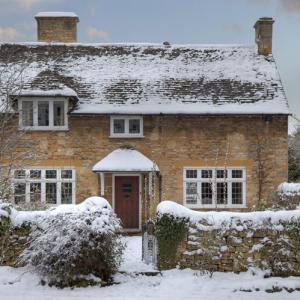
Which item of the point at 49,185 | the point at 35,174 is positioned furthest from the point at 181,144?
the point at 35,174

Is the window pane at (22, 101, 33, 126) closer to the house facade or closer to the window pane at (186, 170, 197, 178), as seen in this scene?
the house facade

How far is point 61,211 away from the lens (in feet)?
41.9

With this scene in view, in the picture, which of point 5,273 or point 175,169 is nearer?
point 5,273

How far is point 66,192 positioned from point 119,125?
Result: 12.0 ft

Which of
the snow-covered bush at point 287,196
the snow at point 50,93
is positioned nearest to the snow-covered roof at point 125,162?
the snow at point 50,93

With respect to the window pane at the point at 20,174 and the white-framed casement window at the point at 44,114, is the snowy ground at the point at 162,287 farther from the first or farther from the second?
the white-framed casement window at the point at 44,114

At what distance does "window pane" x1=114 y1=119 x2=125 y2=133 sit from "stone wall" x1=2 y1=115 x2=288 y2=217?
0.36m


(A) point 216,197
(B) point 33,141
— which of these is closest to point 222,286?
(A) point 216,197

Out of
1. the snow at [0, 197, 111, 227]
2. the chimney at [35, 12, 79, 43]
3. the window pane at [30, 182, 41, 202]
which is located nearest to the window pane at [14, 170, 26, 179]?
the window pane at [30, 182, 41, 202]

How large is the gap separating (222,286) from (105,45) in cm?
1658

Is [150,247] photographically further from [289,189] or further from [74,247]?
[289,189]

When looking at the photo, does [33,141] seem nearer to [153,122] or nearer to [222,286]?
[153,122]

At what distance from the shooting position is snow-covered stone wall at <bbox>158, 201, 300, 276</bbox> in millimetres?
12961

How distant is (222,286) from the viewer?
12227mm
